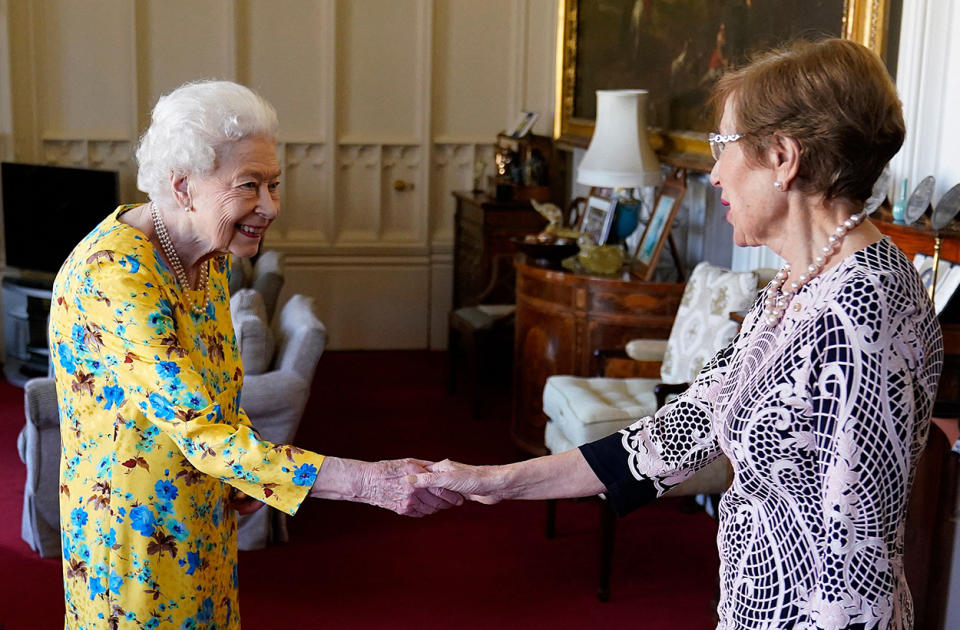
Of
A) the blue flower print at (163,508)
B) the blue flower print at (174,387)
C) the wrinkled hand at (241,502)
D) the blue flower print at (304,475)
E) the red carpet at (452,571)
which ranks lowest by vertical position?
the red carpet at (452,571)

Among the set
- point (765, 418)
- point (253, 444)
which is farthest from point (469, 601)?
point (765, 418)

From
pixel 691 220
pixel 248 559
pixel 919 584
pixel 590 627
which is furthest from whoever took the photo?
pixel 691 220

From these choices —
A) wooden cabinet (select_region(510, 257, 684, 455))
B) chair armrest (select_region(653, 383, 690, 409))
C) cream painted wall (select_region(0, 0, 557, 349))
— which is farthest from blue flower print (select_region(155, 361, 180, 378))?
cream painted wall (select_region(0, 0, 557, 349))

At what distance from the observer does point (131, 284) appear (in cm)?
184

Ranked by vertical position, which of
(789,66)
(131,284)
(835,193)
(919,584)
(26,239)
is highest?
(789,66)

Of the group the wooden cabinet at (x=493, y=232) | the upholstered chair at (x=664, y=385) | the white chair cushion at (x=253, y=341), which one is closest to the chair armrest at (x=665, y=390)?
the upholstered chair at (x=664, y=385)

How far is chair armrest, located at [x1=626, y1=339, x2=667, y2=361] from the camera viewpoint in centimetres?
465

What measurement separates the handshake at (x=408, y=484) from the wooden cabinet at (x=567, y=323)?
2.84 m

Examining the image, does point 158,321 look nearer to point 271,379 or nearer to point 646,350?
point 271,379

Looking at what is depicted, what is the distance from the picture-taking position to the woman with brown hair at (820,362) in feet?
4.47

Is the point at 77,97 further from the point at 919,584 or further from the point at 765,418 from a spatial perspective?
the point at 765,418

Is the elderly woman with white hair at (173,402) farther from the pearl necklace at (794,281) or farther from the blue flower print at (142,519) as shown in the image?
the pearl necklace at (794,281)

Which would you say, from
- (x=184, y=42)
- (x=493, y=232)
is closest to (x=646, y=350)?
(x=493, y=232)

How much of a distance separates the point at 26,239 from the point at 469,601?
4517 millimetres
